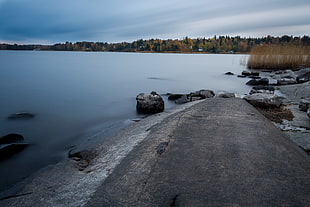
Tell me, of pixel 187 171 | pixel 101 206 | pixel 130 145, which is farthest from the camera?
pixel 130 145

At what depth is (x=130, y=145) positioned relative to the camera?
3645 millimetres

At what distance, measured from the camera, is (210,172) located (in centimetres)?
236

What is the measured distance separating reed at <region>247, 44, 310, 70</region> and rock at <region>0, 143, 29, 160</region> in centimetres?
2464

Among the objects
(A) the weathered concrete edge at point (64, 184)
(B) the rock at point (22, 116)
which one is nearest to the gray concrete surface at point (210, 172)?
(A) the weathered concrete edge at point (64, 184)

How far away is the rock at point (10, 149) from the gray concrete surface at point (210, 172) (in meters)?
3.12

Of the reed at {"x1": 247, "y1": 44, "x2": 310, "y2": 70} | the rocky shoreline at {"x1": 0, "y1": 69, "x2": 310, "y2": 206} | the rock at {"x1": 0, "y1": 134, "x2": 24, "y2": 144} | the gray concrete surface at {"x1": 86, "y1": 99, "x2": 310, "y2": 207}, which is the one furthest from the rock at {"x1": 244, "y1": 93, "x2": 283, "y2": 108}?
the reed at {"x1": 247, "y1": 44, "x2": 310, "y2": 70}

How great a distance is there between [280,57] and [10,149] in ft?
86.4

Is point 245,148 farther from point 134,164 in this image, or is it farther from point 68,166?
point 68,166

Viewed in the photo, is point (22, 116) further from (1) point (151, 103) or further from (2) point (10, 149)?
(1) point (151, 103)

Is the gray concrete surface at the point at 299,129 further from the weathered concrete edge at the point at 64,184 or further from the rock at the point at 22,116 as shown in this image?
the rock at the point at 22,116

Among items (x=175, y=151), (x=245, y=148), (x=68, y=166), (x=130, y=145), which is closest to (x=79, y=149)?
(x=68, y=166)

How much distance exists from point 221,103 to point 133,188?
370 centimetres

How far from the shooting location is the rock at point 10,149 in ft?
15.2

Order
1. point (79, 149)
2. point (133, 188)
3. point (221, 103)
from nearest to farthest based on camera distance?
point (133, 188) < point (79, 149) < point (221, 103)
